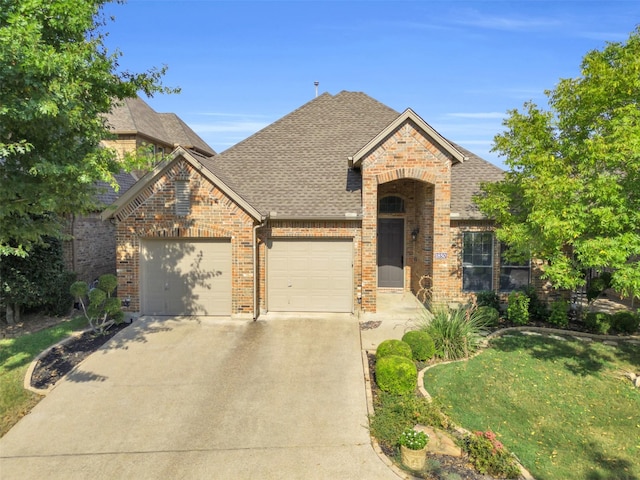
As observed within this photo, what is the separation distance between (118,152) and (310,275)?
13340mm

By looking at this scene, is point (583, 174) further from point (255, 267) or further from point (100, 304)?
point (100, 304)

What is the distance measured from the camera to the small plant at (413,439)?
5.73 metres

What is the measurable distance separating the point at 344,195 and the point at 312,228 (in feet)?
5.55

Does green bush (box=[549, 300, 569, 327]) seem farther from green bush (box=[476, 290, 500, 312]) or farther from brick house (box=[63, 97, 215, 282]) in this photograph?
brick house (box=[63, 97, 215, 282])

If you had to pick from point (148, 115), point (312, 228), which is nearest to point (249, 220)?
point (312, 228)

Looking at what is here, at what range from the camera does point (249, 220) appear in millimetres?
11883

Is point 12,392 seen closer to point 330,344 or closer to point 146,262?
point 146,262

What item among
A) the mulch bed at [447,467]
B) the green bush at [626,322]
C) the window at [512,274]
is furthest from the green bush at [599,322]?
Answer: the mulch bed at [447,467]

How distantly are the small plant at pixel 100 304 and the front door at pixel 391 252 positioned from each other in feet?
31.0

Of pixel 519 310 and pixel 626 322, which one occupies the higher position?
pixel 519 310

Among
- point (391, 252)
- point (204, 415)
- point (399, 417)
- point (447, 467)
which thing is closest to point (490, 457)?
point (447, 467)

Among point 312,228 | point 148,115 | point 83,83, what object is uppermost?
point 148,115

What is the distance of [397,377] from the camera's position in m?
7.61

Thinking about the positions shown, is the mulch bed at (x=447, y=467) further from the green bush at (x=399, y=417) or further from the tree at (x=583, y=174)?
the tree at (x=583, y=174)
